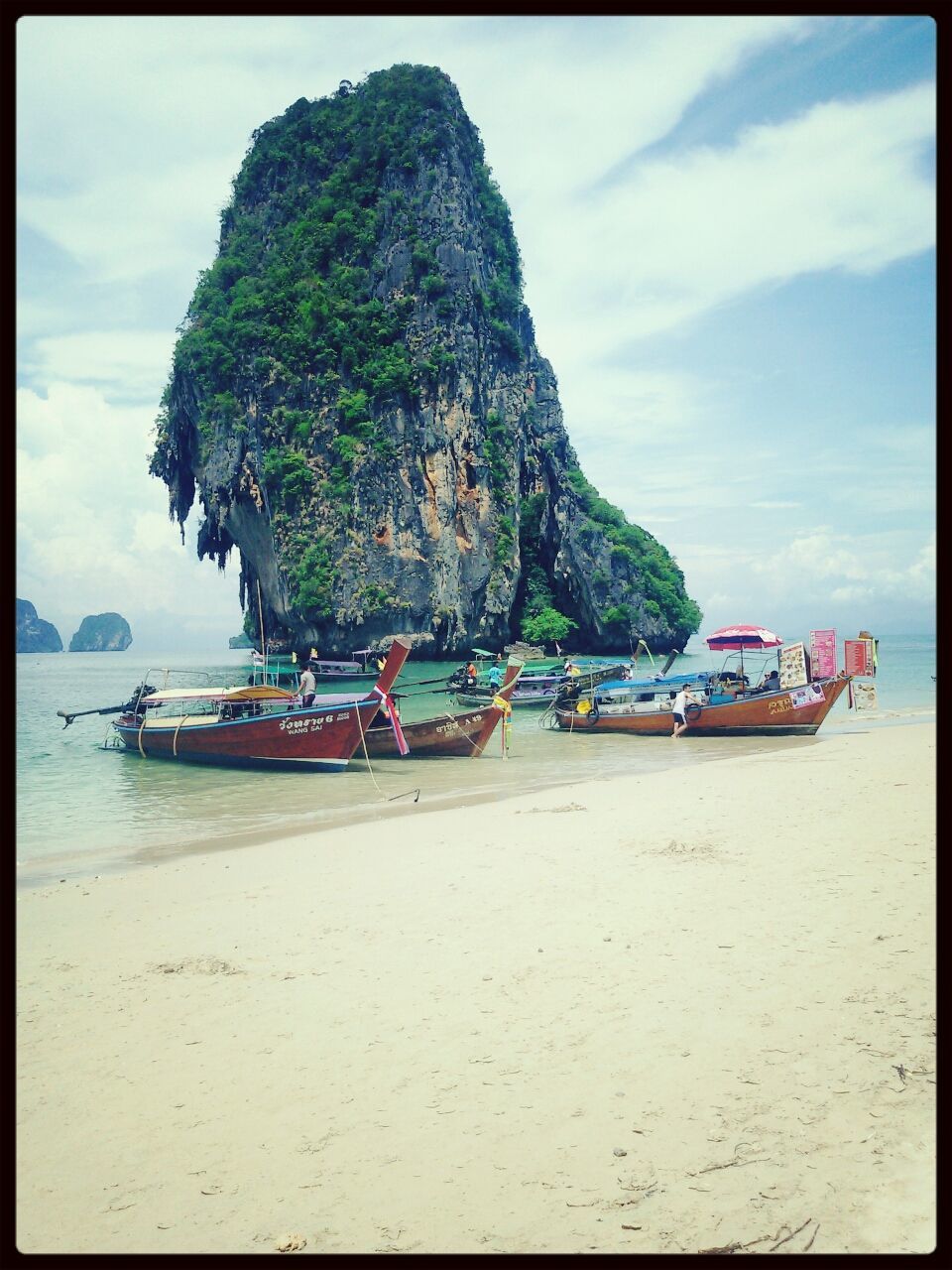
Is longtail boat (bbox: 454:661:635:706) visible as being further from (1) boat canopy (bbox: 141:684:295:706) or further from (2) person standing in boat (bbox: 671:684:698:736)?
(1) boat canopy (bbox: 141:684:295:706)

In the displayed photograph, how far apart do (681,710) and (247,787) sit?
9.74 m

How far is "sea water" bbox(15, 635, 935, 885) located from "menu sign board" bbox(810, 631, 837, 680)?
1.36 metres

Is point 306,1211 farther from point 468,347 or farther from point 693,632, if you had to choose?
point 693,632

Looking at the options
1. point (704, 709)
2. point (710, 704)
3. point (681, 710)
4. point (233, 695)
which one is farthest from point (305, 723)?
point (710, 704)

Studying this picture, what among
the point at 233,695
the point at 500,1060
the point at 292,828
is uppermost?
the point at 233,695

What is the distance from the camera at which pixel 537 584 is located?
53938 millimetres

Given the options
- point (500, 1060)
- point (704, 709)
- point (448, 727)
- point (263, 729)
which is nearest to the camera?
point (500, 1060)

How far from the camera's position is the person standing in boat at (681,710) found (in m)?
18.5

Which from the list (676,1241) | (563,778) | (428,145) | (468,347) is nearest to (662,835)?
(676,1241)

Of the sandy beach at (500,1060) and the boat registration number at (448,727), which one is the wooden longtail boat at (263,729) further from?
the sandy beach at (500,1060)

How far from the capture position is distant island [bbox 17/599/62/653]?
140 meters

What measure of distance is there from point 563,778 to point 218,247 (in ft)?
161

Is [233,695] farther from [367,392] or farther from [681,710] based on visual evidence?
[367,392]

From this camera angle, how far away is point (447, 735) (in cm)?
1642
